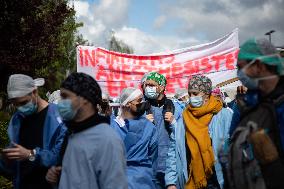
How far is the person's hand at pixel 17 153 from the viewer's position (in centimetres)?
361

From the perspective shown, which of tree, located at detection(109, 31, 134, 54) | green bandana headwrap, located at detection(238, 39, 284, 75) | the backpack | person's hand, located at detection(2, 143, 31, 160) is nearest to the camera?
the backpack

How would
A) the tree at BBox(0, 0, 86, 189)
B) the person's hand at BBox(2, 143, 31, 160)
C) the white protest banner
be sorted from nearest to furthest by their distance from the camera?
the person's hand at BBox(2, 143, 31, 160) → the white protest banner → the tree at BBox(0, 0, 86, 189)

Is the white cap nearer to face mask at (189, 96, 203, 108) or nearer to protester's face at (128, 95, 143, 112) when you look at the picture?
protester's face at (128, 95, 143, 112)

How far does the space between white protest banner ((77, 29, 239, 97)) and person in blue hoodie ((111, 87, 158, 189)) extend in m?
4.75

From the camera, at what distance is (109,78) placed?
9.86 meters

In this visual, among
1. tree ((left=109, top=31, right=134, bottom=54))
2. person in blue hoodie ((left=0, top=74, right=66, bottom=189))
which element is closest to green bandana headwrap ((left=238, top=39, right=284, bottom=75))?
person in blue hoodie ((left=0, top=74, right=66, bottom=189))

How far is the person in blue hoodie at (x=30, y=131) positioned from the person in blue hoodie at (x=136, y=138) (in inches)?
37.9

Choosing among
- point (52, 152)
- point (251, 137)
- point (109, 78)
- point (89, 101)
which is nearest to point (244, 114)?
point (251, 137)

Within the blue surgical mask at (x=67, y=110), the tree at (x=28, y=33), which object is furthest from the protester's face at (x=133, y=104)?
the tree at (x=28, y=33)

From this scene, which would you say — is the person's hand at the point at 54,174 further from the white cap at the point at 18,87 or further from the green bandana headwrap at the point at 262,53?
the green bandana headwrap at the point at 262,53

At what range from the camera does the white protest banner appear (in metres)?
9.82

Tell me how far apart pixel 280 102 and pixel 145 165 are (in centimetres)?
243

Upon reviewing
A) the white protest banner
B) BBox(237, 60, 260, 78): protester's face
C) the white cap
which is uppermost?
the white protest banner

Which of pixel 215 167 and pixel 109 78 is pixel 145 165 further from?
pixel 109 78
